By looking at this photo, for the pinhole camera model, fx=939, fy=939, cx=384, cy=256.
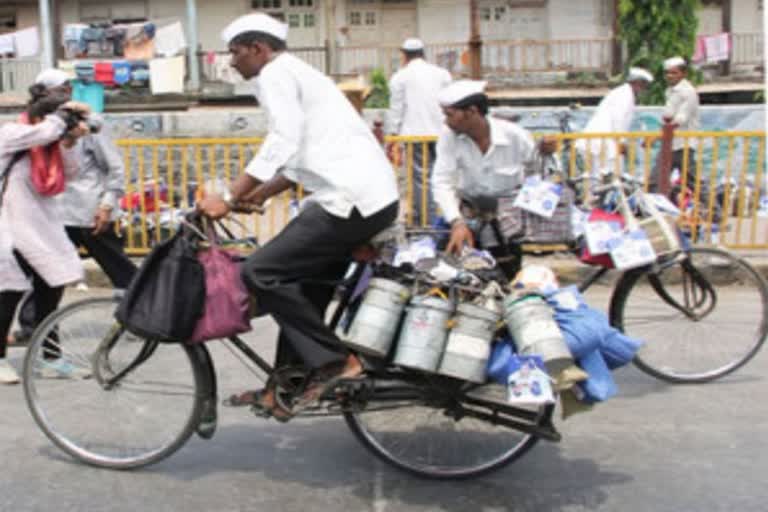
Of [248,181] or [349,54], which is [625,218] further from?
[349,54]

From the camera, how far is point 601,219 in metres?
4.71

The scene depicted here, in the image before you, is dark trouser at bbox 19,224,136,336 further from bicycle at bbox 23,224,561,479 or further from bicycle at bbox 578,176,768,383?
bicycle at bbox 578,176,768,383

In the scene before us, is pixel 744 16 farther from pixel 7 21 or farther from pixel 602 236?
pixel 602 236

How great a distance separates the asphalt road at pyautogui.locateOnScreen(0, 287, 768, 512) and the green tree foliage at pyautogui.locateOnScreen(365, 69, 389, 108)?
15938mm

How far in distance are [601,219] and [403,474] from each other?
1.70 meters

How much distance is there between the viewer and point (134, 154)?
28.0 ft

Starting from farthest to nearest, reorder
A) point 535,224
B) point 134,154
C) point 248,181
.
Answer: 1. point 134,154
2. point 535,224
3. point 248,181

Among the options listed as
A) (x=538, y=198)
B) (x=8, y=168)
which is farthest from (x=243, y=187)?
(x=8, y=168)

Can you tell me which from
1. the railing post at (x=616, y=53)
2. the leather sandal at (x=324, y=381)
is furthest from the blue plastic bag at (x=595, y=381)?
the railing post at (x=616, y=53)

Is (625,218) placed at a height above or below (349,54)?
below

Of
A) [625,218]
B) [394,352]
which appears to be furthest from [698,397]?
[394,352]

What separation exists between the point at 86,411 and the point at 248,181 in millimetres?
1359

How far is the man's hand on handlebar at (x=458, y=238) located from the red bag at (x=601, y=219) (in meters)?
0.71

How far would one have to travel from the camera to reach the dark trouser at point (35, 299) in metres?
5.04
